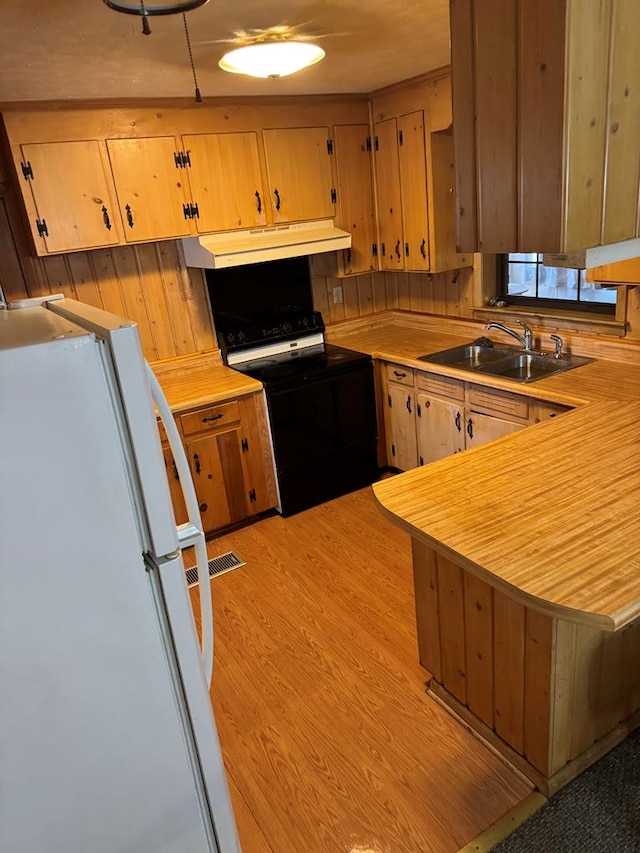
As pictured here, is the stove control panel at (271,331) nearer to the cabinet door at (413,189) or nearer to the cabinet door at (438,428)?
the cabinet door at (413,189)

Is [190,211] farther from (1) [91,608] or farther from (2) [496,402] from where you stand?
(1) [91,608]

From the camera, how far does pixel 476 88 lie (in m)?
1.21

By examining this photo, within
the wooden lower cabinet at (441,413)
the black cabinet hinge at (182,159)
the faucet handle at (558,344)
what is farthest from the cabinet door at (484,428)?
the black cabinet hinge at (182,159)

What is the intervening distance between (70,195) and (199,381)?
47.5 inches

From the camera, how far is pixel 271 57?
215cm

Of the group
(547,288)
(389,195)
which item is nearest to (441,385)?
(547,288)

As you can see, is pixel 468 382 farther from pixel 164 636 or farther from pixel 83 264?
pixel 164 636

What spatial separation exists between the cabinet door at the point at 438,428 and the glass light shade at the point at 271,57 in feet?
6.36

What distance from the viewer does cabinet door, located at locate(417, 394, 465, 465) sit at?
3.46 metres

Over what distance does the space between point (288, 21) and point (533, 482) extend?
1.83 metres


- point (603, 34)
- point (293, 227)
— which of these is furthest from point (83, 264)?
point (603, 34)

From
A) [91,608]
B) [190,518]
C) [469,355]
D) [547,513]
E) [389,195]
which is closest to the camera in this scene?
[91,608]

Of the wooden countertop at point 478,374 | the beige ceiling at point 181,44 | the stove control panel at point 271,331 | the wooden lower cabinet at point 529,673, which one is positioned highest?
the beige ceiling at point 181,44

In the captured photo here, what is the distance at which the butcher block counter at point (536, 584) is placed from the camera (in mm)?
1416
